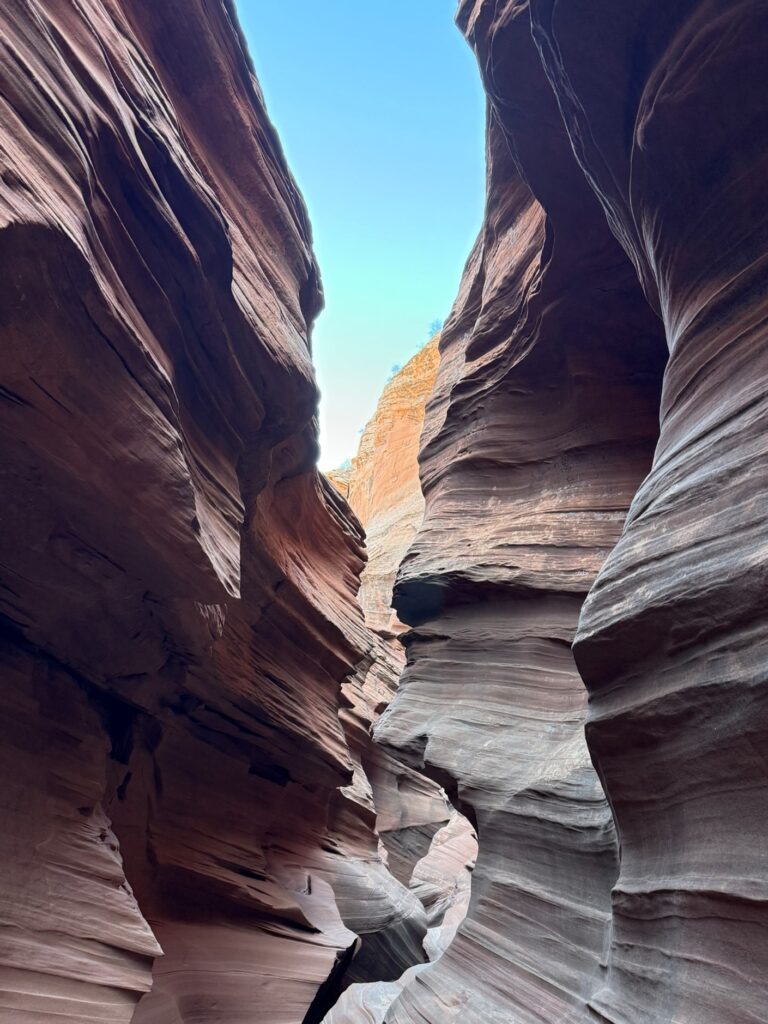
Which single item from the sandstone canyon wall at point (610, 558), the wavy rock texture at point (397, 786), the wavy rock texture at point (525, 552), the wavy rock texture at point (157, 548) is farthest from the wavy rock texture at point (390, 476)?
the sandstone canyon wall at point (610, 558)

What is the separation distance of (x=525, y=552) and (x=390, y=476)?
25210 millimetres

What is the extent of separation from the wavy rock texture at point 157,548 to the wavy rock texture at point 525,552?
5.43ft

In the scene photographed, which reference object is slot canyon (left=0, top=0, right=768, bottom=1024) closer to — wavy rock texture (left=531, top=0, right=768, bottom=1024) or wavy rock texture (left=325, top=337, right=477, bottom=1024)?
wavy rock texture (left=531, top=0, right=768, bottom=1024)

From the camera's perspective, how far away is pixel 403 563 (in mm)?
Answer: 7129

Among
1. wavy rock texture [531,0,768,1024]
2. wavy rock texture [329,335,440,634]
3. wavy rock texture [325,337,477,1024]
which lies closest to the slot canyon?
wavy rock texture [531,0,768,1024]

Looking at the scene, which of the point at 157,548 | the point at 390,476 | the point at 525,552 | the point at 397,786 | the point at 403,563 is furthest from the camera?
the point at 390,476

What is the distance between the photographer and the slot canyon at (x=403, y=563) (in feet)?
8.75

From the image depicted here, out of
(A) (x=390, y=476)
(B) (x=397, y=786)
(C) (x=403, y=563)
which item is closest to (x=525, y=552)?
(C) (x=403, y=563)

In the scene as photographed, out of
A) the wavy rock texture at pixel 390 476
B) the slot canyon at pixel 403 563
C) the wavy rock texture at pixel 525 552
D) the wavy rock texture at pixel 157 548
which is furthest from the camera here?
the wavy rock texture at pixel 390 476

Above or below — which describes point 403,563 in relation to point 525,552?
below

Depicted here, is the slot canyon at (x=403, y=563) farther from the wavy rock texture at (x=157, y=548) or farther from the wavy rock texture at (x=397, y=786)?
the wavy rock texture at (x=397, y=786)

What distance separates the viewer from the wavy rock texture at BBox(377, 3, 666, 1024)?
3986mm

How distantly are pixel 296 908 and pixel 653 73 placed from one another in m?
7.29

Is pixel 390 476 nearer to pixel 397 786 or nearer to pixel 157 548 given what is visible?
pixel 397 786
